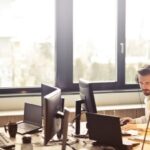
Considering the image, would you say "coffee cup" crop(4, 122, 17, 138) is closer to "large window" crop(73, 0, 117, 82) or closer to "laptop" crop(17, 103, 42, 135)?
"laptop" crop(17, 103, 42, 135)

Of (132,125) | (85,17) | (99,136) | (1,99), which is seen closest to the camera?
(99,136)

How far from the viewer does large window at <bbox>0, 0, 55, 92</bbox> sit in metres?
4.15

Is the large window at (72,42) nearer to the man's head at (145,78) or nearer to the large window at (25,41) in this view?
the large window at (25,41)

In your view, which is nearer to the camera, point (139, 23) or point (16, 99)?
point (16, 99)

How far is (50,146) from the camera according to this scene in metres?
2.53

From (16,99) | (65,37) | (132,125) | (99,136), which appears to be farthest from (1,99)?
(99,136)

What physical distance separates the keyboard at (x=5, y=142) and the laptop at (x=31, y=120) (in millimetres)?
215

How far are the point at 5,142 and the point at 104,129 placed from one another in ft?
2.38

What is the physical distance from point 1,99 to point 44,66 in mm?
656

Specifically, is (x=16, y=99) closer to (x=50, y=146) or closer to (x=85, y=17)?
(x=85, y=17)

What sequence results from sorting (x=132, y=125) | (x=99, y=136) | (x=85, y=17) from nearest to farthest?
(x=99, y=136), (x=132, y=125), (x=85, y=17)

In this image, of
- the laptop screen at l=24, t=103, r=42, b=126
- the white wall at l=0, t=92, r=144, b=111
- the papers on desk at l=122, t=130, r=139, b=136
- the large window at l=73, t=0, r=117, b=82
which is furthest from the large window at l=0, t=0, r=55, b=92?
the papers on desk at l=122, t=130, r=139, b=136

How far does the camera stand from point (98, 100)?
441 cm

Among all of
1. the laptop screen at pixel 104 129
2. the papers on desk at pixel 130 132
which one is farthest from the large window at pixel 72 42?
the laptop screen at pixel 104 129
